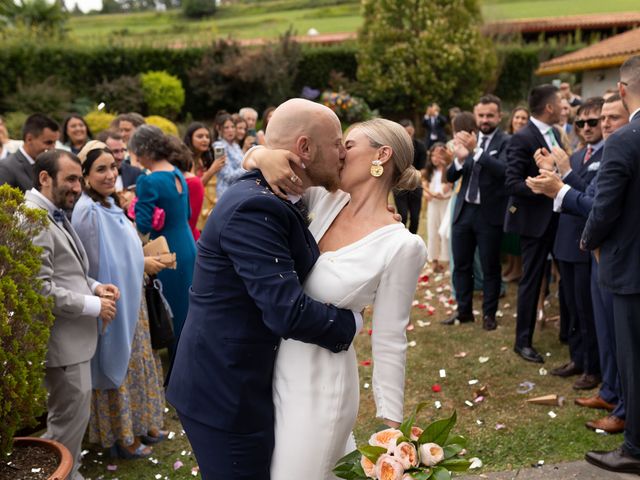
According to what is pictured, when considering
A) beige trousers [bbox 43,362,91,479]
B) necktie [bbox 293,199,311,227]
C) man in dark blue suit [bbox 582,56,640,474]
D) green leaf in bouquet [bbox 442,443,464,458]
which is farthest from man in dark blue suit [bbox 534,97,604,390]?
beige trousers [bbox 43,362,91,479]

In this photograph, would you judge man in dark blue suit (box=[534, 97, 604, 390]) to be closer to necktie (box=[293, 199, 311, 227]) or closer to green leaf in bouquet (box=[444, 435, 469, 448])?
necktie (box=[293, 199, 311, 227])

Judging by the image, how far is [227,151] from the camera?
9508mm

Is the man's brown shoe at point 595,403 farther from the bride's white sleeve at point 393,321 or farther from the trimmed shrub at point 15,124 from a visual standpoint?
the trimmed shrub at point 15,124

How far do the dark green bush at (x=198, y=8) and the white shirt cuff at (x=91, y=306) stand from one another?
228ft

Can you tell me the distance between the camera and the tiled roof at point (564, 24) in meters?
36.3

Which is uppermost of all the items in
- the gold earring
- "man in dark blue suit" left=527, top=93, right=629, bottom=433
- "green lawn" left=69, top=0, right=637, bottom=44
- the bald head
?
"green lawn" left=69, top=0, right=637, bottom=44

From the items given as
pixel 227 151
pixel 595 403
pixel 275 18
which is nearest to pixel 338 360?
pixel 595 403

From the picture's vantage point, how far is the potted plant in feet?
11.5

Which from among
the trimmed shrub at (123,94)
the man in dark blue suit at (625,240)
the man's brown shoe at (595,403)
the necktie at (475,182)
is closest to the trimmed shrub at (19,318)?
the man in dark blue suit at (625,240)

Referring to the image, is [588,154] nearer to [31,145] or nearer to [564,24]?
[31,145]

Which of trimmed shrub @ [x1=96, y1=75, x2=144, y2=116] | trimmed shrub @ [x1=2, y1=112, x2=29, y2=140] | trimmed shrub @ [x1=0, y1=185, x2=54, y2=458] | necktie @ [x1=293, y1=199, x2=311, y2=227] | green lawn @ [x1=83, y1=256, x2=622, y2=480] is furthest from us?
trimmed shrub @ [x1=96, y1=75, x2=144, y2=116]

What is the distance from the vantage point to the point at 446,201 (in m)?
9.82

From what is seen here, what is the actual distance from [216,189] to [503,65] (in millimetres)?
25303

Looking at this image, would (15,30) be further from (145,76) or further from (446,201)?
(446,201)
